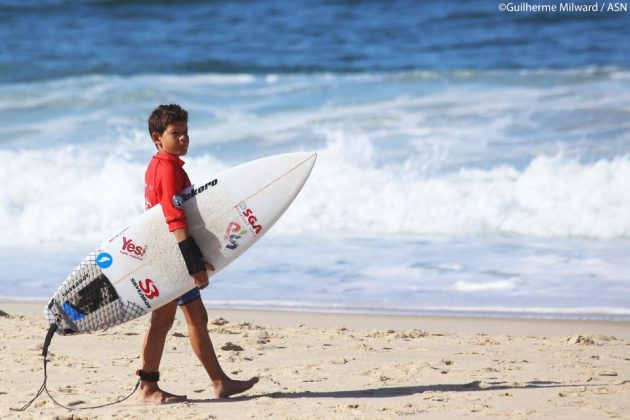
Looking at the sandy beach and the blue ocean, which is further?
the blue ocean

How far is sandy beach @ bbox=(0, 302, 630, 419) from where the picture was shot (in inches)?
155

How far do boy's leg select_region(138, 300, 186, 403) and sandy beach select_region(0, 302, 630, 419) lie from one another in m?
0.05

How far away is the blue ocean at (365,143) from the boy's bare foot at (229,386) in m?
2.05

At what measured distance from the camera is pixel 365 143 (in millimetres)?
11383

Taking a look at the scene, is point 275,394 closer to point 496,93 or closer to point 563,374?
point 563,374

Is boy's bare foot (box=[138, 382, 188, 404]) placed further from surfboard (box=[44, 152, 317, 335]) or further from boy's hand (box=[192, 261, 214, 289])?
boy's hand (box=[192, 261, 214, 289])

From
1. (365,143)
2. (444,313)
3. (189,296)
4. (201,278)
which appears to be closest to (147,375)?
(189,296)

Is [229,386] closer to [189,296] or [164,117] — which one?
[189,296]

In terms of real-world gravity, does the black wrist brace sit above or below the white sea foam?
below

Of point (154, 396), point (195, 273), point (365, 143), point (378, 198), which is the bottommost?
point (154, 396)

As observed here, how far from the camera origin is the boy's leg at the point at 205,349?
404 cm

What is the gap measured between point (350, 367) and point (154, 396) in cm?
100

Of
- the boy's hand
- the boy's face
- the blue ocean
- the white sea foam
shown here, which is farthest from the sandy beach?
the white sea foam

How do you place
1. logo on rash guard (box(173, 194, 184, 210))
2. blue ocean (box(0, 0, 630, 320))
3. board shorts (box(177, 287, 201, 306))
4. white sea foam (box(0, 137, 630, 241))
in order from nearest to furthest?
logo on rash guard (box(173, 194, 184, 210)), board shorts (box(177, 287, 201, 306)), blue ocean (box(0, 0, 630, 320)), white sea foam (box(0, 137, 630, 241))
